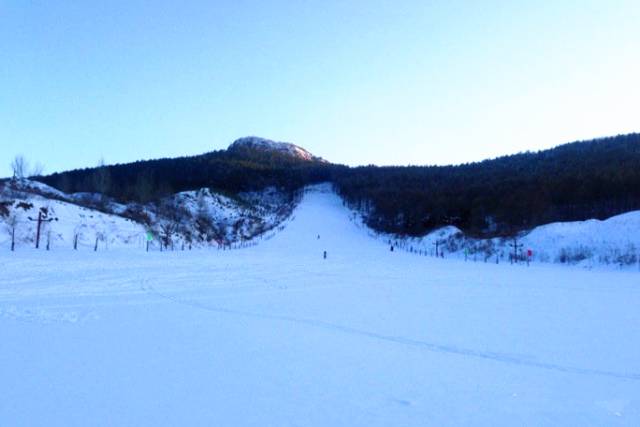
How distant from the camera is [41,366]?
431 cm

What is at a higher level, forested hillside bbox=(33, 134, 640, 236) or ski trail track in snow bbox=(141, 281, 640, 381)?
forested hillside bbox=(33, 134, 640, 236)

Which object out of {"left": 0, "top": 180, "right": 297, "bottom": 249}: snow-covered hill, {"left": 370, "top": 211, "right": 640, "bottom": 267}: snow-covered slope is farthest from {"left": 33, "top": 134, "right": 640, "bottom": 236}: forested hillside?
{"left": 0, "top": 180, "right": 297, "bottom": 249}: snow-covered hill

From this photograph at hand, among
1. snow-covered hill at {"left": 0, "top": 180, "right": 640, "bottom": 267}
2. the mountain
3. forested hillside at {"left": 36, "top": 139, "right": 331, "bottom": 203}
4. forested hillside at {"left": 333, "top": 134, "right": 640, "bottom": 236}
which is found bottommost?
snow-covered hill at {"left": 0, "top": 180, "right": 640, "bottom": 267}

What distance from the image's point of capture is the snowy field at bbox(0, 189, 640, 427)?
3395mm

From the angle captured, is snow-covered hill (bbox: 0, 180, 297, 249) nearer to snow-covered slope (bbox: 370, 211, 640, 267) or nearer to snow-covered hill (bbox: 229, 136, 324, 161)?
snow-covered slope (bbox: 370, 211, 640, 267)

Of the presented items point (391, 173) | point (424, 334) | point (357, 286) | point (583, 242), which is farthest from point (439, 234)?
point (391, 173)

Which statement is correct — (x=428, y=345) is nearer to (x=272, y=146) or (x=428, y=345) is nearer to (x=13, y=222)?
(x=13, y=222)

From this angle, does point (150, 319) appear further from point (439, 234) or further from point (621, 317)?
point (439, 234)

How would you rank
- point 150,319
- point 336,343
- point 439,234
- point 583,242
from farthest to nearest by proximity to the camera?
1. point 439,234
2. point 583,242
3. point 150,319
4. point 336,343

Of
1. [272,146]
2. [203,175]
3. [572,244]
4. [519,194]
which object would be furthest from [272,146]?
[572,244]

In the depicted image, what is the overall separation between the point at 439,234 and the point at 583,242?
45.8 ft

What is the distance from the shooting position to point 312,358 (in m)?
4.81

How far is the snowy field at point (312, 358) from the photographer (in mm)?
3395

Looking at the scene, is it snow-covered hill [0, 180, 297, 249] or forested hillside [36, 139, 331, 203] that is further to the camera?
forested hillside [36, 139, 331, 203]
